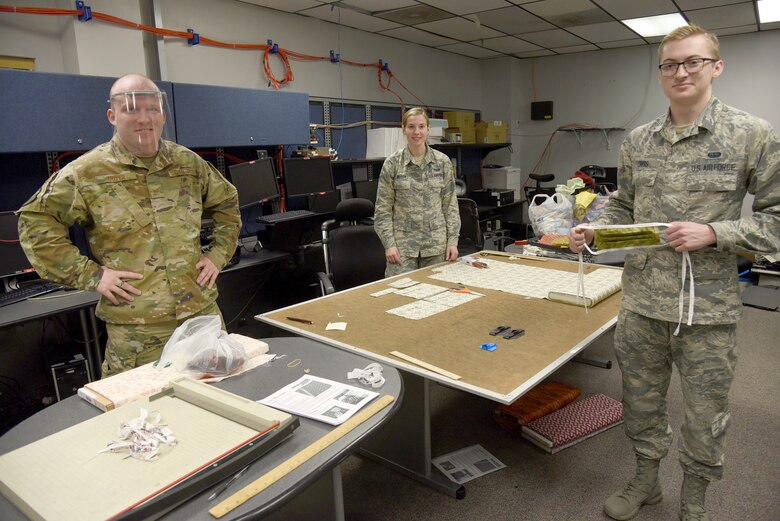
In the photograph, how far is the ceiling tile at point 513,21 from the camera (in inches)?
184

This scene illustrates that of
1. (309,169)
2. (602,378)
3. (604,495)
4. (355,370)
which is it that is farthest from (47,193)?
(602,378)

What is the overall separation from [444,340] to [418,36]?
467 centimetres

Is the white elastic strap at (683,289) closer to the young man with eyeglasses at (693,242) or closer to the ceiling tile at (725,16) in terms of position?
the young man with eyeglasses at (693,242)

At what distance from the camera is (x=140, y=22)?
3.42 meters

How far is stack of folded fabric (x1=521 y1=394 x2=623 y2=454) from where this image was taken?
2.41 metres

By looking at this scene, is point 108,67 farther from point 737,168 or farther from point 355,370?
point 737,168

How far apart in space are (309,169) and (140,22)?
154 cm

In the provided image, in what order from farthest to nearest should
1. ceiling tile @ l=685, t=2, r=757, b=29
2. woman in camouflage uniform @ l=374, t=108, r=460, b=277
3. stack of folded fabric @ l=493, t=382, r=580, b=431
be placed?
ceiling tile @ l=685, t=2, r=757, b=29 < woman in camouflage uniform @ l=374, t=108, r=460, b=277 < stack of folded fabric @ l=493, t=382, r=580, b=431

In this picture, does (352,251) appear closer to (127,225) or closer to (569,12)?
(127,225)

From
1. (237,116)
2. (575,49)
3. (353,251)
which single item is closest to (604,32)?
(575,49)

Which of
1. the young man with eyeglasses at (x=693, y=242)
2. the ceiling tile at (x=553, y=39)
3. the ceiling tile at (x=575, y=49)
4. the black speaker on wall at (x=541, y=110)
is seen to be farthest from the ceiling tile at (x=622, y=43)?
the young man with eyeglasses at (x=693, y=242)

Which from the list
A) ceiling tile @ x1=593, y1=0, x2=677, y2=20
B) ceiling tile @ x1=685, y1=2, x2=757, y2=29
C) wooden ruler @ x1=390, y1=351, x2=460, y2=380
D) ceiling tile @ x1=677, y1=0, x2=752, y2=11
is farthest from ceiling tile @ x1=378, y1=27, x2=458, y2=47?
wooden ruler @ x1=390, y1=351, x2=460, y2=380

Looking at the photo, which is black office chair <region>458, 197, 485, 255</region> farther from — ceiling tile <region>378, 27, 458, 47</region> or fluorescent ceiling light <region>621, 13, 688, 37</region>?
fluorescent ceiling light <region>621, 13, 688, 37</region>

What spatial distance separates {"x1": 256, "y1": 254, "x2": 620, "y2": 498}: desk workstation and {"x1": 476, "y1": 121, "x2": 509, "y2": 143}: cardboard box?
4.46 metres
